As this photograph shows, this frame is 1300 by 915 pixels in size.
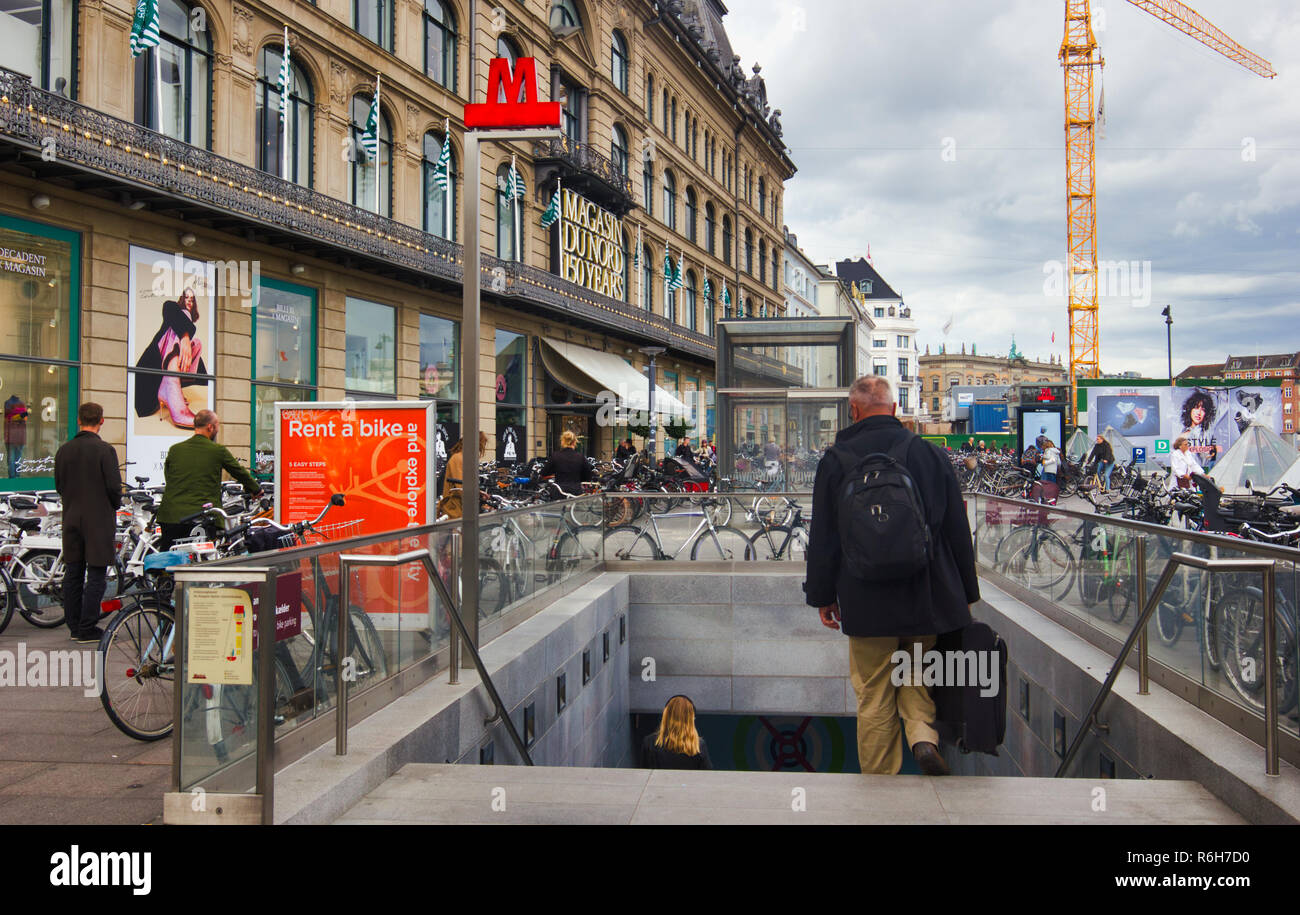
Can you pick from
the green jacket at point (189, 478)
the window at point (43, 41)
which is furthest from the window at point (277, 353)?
the green jacket at point (189, 478)

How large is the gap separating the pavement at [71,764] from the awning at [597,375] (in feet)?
75.9

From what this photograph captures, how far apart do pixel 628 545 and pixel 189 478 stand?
5520 mm

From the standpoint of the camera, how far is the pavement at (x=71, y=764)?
4684mm

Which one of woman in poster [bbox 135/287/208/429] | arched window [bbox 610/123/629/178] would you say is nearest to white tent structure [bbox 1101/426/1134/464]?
arched window [bbox 610/123/629/178]

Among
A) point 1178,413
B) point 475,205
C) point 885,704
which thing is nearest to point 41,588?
point 475,205

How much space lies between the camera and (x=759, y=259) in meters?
55.6

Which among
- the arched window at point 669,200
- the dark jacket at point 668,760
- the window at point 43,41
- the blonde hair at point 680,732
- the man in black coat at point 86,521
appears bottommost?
the dark jacket at point 668,760

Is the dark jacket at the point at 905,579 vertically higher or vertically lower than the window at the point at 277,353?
lower

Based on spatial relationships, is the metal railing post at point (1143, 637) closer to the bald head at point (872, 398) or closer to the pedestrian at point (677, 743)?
the bald head at point (872, 398)

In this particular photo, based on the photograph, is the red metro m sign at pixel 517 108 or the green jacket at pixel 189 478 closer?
the red metro m sign at pixel 517 108

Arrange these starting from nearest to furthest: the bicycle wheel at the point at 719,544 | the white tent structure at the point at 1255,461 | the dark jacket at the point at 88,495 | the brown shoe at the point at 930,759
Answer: the brown shoe at the point at 930,759, the dark jacket at the point at 88,495, the bicycle wheel at the point at 719,544, the white tent structure at the point at 1255,461
